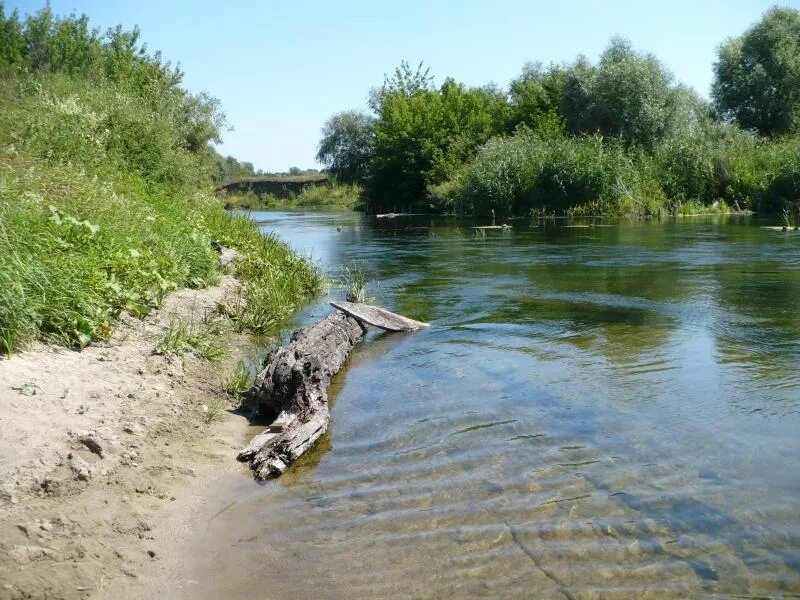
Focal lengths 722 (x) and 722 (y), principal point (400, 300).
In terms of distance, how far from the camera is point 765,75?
4731cm

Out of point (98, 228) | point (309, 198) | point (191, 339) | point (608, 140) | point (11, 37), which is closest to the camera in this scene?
point (191, 339)

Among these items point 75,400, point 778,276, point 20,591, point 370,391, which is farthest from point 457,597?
point 778,276

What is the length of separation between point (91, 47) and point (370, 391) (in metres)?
43.9

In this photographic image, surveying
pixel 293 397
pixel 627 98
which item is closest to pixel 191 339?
pixel 293 397

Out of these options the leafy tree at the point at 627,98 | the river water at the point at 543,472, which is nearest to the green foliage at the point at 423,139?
the leafy tree at the point at 627,98

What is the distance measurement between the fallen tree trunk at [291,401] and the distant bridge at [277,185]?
8430 cm

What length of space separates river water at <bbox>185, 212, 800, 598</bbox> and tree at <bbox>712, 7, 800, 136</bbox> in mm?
42236

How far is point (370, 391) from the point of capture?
7.59 m

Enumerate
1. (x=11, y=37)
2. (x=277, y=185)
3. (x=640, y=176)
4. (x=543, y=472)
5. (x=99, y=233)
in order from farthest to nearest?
(x=277, y=185), (x=11, y=37), (x=640, y=176), (x=99, y=233), (x=543, y=472)

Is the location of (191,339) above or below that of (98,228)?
below

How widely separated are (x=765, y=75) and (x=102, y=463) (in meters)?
52.2

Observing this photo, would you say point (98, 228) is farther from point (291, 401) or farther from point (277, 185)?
point (277, 185)

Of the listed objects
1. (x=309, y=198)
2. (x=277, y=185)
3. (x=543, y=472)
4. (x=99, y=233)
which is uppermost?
(x=277, y=185)

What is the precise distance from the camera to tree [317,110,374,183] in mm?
78250
